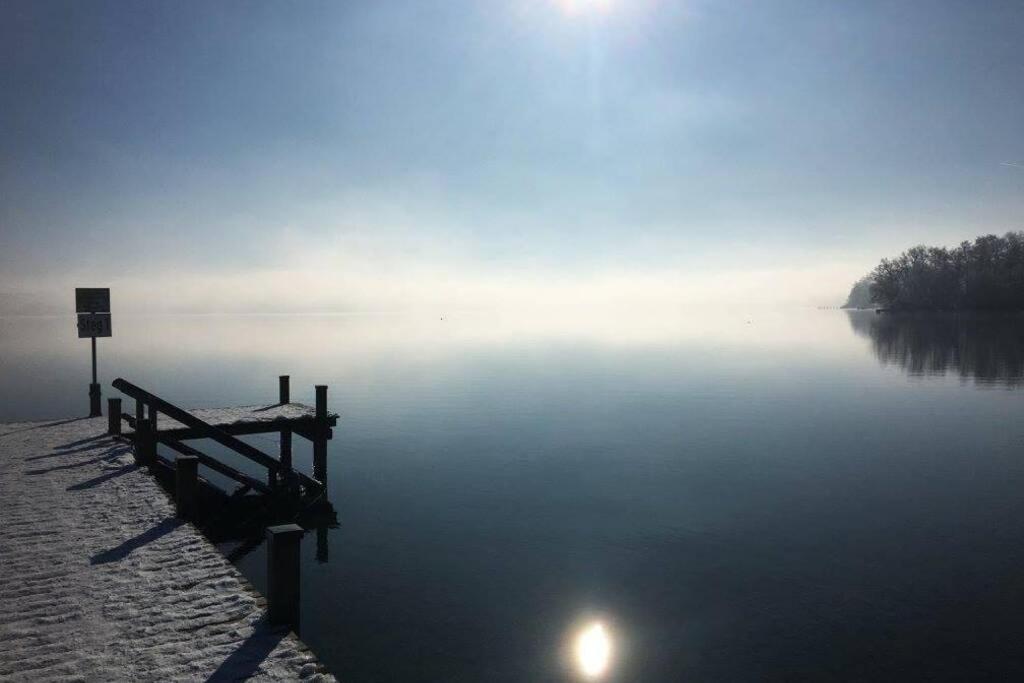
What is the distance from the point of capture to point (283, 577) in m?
7.70

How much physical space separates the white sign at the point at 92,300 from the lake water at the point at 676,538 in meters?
11.5

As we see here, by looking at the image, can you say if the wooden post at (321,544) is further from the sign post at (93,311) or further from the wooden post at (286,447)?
the sign post at (93,311)

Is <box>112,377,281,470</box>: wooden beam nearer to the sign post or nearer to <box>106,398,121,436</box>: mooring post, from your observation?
<box>106,398,121,436</box>: mooring post

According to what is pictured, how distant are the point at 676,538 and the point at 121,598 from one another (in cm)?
1557

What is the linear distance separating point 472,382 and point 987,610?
2011 inches

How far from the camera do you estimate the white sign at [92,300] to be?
23.2 m

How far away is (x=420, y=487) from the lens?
85.7 feet

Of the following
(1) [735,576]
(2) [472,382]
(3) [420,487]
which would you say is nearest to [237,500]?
(3) [420,487]

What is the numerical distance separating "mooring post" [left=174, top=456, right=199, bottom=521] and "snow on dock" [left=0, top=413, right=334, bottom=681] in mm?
251

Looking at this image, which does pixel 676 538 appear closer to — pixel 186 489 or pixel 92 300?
pixel 186 489

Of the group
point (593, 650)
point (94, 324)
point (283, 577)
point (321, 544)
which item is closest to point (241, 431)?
point (321, 544)

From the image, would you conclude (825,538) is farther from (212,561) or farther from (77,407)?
(77,407)

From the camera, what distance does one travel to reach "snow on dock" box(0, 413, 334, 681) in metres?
6.76

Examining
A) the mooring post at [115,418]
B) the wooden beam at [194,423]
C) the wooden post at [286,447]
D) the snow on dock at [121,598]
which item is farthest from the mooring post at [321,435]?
the snow on dock at [121,598]
